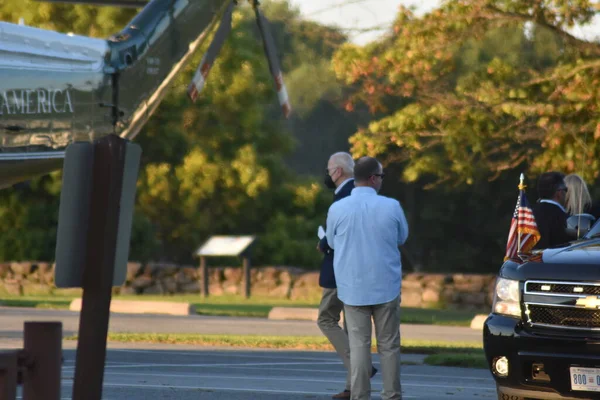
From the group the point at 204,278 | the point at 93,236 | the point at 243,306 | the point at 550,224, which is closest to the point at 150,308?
the point at 243,306

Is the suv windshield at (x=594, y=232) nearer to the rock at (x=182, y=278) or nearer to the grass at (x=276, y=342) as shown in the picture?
the grass at (x=276, y=342)

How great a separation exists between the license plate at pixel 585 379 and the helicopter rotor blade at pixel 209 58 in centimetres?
1498

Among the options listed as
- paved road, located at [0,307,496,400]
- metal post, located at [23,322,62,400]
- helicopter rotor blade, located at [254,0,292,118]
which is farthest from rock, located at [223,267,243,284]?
metal post, located at [23,322,62,400]

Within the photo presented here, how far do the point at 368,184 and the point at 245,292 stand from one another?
77.1 feet

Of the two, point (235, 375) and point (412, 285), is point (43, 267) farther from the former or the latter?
point (235, 375)

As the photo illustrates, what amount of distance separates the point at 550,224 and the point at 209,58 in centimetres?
1312

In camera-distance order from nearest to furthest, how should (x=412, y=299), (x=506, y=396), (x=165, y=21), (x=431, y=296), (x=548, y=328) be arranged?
(x=548, y=328) < (x=506, y=396) < (x=165, y=21) < (x=431, y=296) < (x=412, y=299)

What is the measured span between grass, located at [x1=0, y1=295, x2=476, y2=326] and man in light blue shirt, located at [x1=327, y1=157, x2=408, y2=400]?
52.7 feet

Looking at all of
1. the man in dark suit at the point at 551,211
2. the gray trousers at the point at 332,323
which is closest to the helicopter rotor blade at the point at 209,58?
the man in dark suit at the point at 551,211

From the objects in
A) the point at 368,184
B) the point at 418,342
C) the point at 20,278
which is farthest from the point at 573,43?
the point at 20,278

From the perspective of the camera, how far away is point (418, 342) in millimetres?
19203

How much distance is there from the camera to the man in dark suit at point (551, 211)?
41.2ft

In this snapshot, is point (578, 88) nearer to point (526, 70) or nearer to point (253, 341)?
Result: point (526, 70)

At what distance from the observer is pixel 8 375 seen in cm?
586
